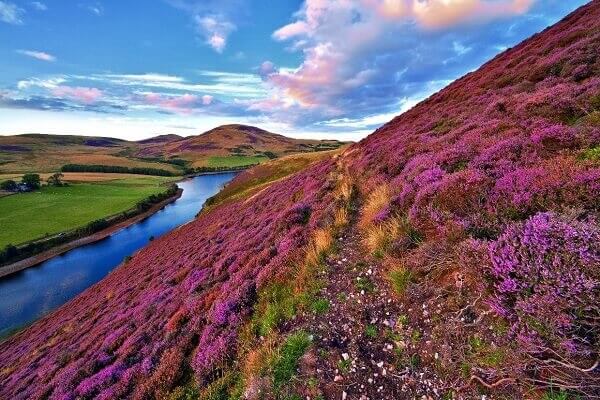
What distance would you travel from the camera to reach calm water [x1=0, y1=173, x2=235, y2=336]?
49.5 metres

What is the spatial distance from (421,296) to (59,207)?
422 feet

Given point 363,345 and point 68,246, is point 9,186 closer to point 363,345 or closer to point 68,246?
point 68,246

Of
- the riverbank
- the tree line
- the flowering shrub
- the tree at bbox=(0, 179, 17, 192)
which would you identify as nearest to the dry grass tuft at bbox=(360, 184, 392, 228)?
the flowering shrub

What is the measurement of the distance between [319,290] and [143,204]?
378 ft

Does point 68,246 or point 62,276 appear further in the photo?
point 68,246

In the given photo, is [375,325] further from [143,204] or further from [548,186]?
[143,204]

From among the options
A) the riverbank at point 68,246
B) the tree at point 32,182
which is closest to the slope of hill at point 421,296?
the riverbank at point 68,246

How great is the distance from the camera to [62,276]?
2395 inches

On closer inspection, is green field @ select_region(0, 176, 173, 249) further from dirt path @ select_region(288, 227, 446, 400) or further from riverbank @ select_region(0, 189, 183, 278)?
dirt path @ select_region(288, 227, 446, 400)

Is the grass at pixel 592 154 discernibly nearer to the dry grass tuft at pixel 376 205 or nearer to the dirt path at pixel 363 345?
the dry grass tuft at pixel 376 205

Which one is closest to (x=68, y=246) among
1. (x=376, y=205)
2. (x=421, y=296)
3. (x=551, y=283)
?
(x=376, y=205)

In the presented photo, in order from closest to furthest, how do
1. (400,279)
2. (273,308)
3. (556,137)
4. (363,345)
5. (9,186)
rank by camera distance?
(363,345), (400,279), (273,308), (556,137), (9,186)

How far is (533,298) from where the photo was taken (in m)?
4.62

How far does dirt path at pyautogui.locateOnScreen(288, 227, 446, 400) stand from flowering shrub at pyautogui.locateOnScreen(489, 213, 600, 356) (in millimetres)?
1694
